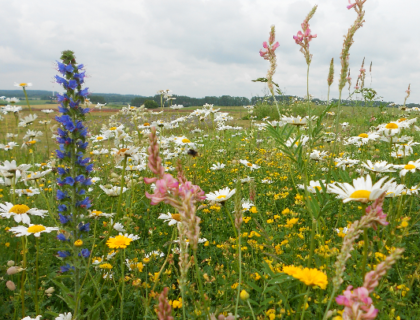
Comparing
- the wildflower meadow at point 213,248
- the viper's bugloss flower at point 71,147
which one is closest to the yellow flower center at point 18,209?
the wildflower meadow at point 213,248

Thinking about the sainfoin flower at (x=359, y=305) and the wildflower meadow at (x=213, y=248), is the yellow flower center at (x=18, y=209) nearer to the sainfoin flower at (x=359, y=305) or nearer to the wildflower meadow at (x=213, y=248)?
the wildflower meadow at (x=213, y=248)

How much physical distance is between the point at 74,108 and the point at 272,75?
1577mm

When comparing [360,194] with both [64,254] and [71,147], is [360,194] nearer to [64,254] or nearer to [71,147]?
[71,147]

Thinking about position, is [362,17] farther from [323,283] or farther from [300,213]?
[300,213]

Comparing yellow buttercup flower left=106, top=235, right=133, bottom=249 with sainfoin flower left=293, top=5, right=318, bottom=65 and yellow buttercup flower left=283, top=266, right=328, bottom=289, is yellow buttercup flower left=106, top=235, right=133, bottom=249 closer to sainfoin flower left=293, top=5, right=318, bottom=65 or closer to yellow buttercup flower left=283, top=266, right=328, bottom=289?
yellow buttercup flower left=283, top=266, right=328, bottom=289

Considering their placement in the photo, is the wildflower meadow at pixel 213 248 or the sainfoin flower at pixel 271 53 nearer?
the wildflower meadow at pixel 213 248

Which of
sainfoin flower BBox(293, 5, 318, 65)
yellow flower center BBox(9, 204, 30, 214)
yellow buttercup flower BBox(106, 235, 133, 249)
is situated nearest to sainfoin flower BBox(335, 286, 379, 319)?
yellow buttercup flower BBox(106, 235, 133, 249)

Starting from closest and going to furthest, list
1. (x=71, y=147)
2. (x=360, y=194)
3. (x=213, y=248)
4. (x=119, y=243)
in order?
(x=360, y=194) < (x=119, y=243) < (x=71, y=147) < (x=213, y=248)

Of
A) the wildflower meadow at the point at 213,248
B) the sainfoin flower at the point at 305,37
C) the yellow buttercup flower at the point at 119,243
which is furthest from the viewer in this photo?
the sainfoin flower at the point at 305,37

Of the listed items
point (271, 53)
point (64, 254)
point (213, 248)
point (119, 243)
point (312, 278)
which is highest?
point (271, 53)

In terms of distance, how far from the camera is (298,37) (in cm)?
216

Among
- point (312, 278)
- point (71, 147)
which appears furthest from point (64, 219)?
point (312, 278)

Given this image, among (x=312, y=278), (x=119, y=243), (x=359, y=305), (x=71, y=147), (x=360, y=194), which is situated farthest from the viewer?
(x=71, y=147)

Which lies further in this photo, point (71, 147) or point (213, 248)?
point (213, 248)
